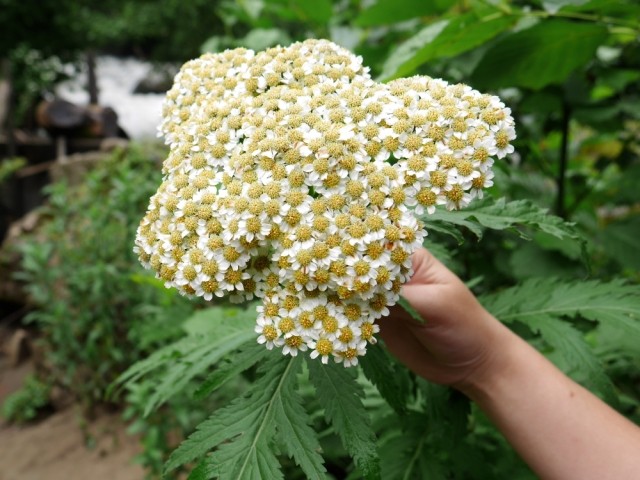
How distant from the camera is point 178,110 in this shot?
121cm

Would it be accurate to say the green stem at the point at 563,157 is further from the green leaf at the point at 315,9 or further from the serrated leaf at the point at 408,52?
the green leaf at the point at 315,9

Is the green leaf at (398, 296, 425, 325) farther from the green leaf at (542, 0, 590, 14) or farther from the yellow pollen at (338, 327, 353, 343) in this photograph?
the green leaf at (542, 0, 590, 14)

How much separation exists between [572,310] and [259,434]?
800 millimetres

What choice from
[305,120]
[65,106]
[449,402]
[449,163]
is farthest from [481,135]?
[65,106]

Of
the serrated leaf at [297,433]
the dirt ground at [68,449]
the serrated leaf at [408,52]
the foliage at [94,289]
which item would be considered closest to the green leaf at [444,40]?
the serrated leaf at [408,52]

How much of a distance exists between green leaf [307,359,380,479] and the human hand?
0.69 ft

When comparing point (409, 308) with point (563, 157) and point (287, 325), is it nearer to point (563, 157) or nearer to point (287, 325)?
point (287, 325)

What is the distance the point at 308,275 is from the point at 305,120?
0.28 meters

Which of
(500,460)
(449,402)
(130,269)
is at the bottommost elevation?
(130,269)

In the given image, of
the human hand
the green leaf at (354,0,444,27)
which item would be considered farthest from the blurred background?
the human hand

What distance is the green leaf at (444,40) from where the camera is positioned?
139 cm

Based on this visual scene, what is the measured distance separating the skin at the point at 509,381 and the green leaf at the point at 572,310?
0.06m

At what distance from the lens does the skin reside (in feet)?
3.89

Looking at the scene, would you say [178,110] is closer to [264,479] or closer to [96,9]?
[264,479]
